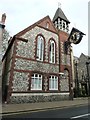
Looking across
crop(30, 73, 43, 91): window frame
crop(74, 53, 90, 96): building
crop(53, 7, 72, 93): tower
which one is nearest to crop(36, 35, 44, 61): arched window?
crop(30, 73, 43, 91): window frame

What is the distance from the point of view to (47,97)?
19.9 metres

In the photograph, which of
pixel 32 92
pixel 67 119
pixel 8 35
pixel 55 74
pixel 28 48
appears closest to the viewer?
pixel 67 119

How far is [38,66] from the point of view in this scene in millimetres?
20000

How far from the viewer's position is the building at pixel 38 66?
1780 cm

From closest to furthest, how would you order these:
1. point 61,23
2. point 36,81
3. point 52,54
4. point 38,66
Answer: point 36,81 → point 38,66 → point 52,54 → point 61,23

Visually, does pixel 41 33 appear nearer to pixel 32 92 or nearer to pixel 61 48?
pixel 61 48

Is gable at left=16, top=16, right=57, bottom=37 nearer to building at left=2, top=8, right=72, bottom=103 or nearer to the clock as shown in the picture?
building at left=2, top=8, right=72, bottom=103

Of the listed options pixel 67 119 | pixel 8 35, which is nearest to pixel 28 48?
pixel 67 119

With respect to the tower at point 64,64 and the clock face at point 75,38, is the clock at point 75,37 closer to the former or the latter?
the clock face at point 75,38

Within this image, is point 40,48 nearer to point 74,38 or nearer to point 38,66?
point 38,66

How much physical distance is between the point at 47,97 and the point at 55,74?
3751 millimetres

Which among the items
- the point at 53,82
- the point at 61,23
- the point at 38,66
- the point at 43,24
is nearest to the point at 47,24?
the point at 43,24

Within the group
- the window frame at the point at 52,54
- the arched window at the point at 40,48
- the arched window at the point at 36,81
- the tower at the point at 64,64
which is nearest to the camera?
the arched window at the point at 36,81

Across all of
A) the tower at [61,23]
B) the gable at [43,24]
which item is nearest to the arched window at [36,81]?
the gable at [43,24]
